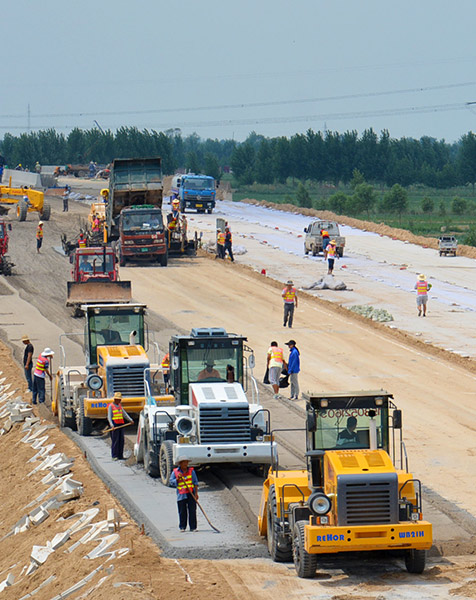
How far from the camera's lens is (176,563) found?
14.7m

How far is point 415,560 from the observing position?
46.3 ft

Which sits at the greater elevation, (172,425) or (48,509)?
(172,425)

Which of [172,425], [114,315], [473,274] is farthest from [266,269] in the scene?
[172,425]

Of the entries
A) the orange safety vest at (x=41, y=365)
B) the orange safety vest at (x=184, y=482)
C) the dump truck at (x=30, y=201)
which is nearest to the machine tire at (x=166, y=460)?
the orange safety vest at (x=184, y=482)

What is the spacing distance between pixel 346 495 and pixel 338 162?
148847mm

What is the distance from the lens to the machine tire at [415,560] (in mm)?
14078

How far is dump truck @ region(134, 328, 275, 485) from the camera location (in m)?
18.2

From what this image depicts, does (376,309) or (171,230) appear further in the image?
(171,230)

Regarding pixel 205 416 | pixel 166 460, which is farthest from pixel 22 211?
pixel 205 416

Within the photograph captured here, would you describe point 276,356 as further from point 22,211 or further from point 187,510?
point 22,211

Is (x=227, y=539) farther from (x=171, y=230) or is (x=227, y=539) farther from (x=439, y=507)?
(x=171, y=230)

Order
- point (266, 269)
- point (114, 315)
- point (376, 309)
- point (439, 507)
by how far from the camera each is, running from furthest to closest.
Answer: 1. point (266, 269)
2. point (376, 309)
3. point (114, 315)
4. point (439, 507)

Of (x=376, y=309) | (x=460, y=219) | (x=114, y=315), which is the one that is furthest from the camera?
(x=460, y=219)

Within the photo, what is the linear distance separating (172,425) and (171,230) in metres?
36.4
